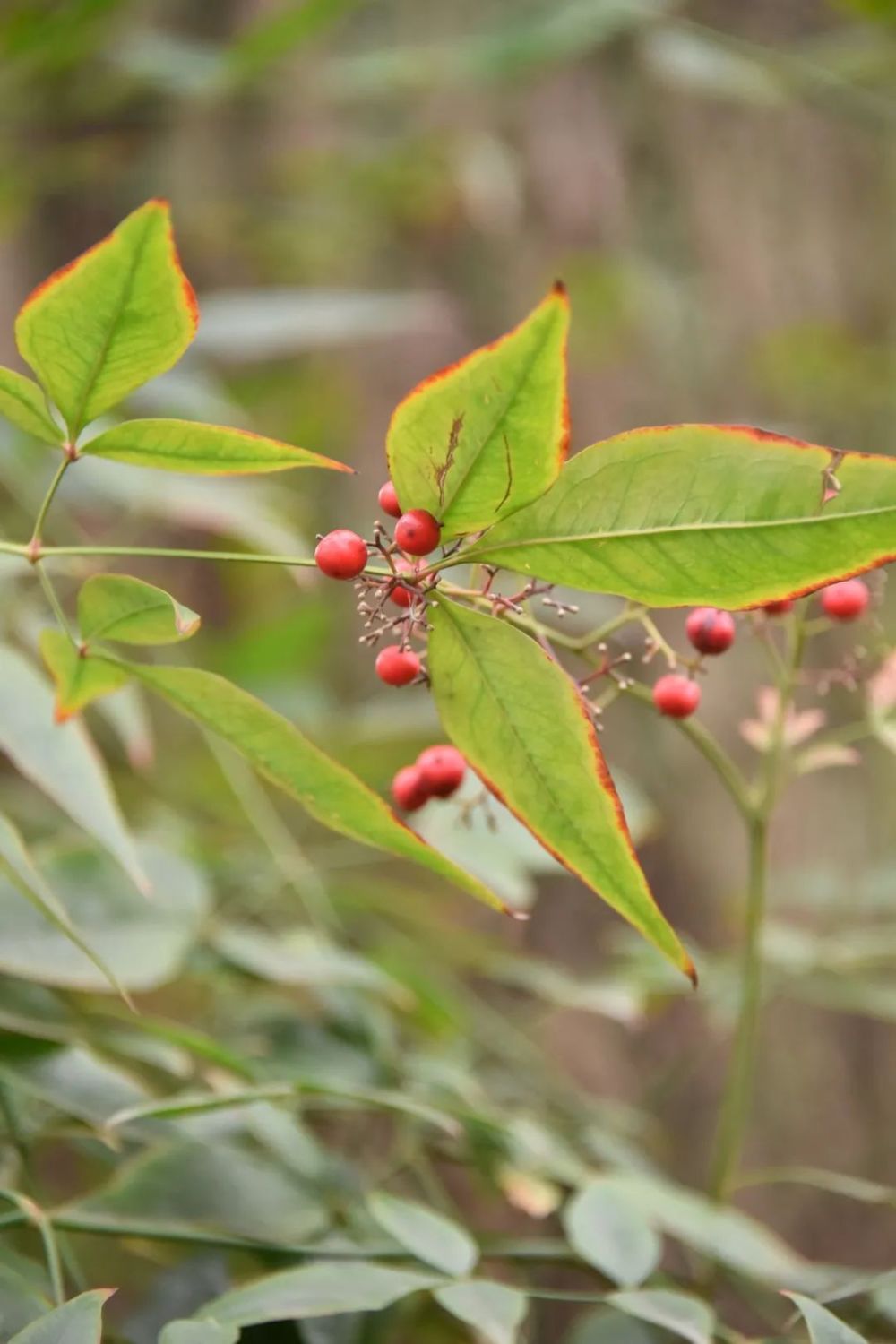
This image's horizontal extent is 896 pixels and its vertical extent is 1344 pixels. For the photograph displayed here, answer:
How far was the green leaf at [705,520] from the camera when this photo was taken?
0.31 meters

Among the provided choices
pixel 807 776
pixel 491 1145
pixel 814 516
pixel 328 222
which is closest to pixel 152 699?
pixel 328 222

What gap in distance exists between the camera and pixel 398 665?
1.29ft

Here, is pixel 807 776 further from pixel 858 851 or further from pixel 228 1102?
pixel 228 1102

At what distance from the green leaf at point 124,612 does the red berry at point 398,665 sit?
0.07m

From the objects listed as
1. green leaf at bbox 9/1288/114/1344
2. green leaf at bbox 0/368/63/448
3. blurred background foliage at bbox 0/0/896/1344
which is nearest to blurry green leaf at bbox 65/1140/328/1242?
blurred background foliage at bbox 0/0/896/1344

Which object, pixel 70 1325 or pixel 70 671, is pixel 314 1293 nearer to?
pixel 70 1325

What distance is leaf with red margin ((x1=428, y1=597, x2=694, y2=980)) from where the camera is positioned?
0.34 m

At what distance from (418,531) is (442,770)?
130 mm

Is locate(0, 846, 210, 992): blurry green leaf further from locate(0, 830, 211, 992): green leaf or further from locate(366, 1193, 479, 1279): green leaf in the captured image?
locate(366, 1193, 479, 1279): green leaf

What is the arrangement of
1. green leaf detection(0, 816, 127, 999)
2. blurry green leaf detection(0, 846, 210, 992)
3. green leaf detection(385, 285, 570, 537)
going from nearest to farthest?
green leaf detection(385, 285, 570, 537)
green leaf detection(0, 816, 127, 999)
blurry green leaf detection(0, 846, 210, 992)

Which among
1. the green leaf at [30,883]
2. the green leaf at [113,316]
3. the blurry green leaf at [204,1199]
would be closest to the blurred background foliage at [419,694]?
the blurry green leaf at [204,1199]

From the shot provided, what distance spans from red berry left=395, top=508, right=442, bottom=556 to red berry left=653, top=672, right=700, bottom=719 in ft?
0.35

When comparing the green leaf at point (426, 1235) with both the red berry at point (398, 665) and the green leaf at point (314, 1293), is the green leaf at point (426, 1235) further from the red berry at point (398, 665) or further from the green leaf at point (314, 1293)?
the red berry at point (398, 665)

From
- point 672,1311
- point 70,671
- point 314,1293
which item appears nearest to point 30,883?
point 70,671
